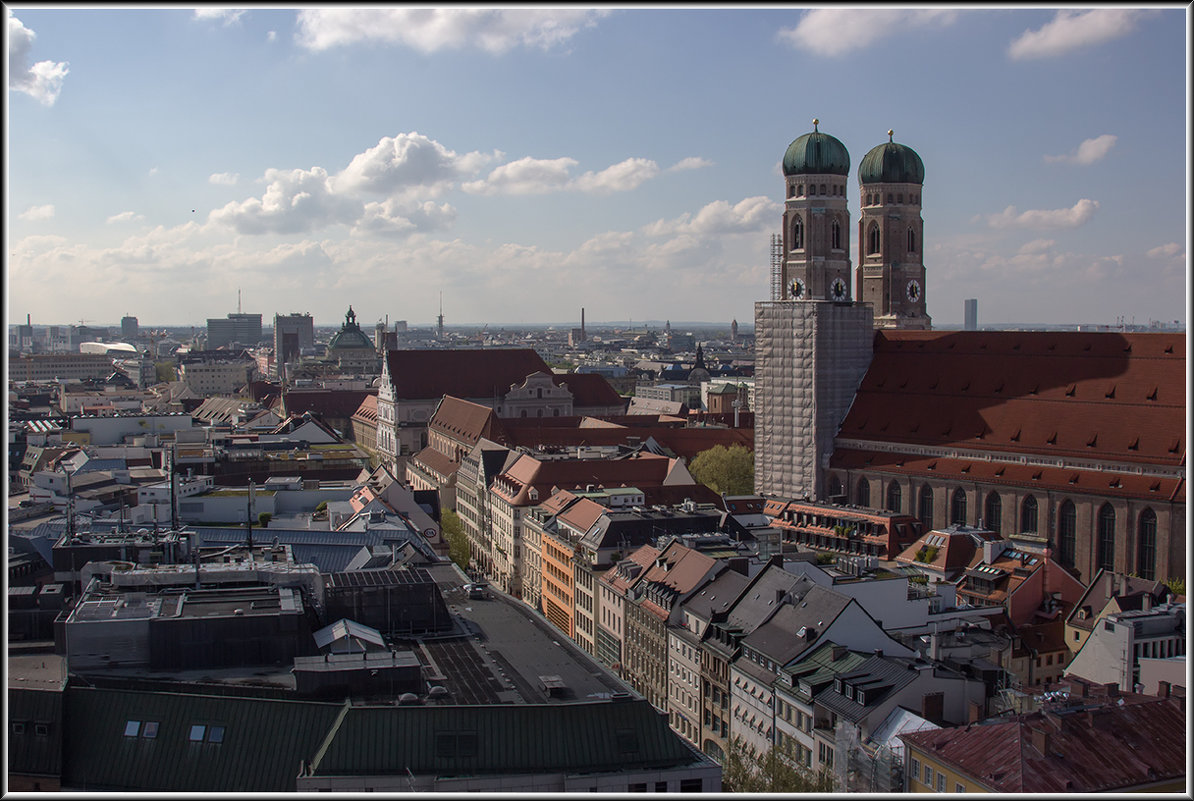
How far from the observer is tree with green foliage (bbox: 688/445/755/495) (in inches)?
4213

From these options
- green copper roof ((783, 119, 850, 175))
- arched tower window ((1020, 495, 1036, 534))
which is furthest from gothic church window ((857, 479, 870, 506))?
green copper roof ((783, 119, 850, 175))

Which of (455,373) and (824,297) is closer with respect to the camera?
(824,297)

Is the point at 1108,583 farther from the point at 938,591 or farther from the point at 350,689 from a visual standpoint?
the point at 350,689

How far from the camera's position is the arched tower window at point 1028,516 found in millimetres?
81931

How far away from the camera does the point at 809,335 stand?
9669 centimetres

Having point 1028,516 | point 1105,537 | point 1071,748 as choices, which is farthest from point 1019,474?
point 1071,748

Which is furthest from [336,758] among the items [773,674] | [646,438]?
[646,438]

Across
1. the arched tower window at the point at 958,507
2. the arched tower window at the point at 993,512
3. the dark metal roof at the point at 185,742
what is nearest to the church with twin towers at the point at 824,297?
the arched tower window at the point at 958,507

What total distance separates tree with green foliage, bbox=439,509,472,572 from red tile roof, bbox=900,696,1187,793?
165 feet

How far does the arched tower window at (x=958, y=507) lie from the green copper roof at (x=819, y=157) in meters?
32.7

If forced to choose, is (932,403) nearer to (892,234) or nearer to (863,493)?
(863,493)

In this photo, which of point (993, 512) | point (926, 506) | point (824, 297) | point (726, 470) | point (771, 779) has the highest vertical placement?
point (824, 297)

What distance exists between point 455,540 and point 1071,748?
190 ft

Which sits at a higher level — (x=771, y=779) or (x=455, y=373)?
(x=455, y=373)
